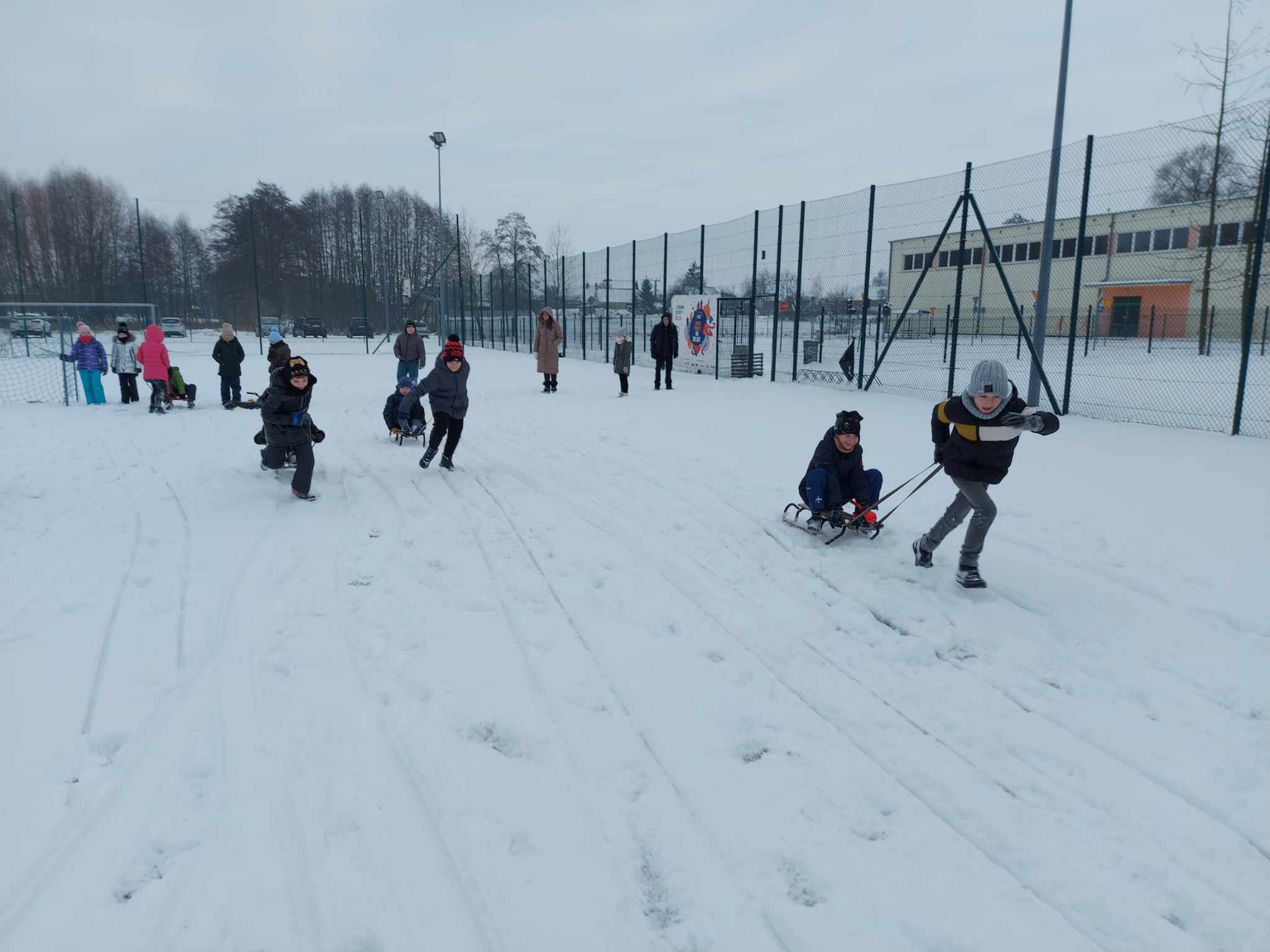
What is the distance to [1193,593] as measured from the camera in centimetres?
524

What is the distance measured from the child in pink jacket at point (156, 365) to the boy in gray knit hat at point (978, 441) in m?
13.2

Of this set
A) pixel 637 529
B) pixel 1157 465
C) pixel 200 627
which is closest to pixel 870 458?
pixel 1157 465

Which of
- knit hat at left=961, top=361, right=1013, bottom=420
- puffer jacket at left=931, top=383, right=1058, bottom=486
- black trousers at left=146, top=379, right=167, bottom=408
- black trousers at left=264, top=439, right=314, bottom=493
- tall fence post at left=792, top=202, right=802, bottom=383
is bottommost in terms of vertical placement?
black trousers at left=264, top=439, right=314, bottom=493

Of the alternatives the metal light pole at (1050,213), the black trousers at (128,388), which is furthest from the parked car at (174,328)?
the metal light pole at (1050,213)

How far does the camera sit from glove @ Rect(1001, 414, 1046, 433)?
5.01m

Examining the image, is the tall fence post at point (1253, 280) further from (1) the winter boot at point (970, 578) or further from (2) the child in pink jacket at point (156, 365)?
(2) the child in pink jacket at point (156, 365)

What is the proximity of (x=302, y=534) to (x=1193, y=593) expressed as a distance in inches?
258

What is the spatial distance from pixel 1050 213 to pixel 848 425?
8447 mm

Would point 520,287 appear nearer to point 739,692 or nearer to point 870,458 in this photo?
point 870,458

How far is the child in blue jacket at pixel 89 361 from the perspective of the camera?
1516cm

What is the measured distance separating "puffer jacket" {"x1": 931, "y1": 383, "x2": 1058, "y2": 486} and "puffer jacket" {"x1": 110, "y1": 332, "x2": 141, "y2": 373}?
15135mm

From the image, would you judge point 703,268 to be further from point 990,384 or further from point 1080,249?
point 990,384

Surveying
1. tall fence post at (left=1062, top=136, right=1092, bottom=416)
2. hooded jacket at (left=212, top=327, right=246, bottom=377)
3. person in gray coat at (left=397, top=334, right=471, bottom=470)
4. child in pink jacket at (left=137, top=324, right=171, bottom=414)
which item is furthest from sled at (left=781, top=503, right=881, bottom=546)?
child in pink jacket at (left=137, top=324, right=171, bottom=414)

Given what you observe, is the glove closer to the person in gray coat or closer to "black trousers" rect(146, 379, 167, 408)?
the person in gray coat
